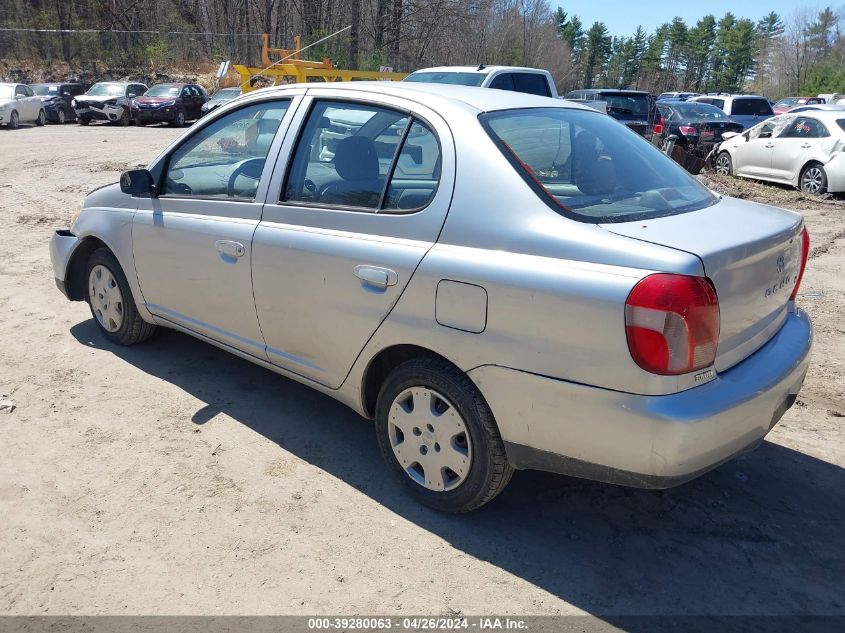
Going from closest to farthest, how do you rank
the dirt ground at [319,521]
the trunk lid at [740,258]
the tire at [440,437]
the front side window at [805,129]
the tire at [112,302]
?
the trunk lid at [740,258], the dirt ground at [319,521], the tire at [440,437], the tire at [112,302], the front side window at [805,129]

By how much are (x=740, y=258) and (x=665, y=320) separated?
0.49 metres

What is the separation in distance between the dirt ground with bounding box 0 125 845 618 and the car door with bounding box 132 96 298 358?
569 mm

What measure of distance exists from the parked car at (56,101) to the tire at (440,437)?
28.4 metres

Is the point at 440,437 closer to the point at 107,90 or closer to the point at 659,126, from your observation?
the point at 659,126

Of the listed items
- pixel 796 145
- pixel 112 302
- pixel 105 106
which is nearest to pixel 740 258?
pixel 112 302

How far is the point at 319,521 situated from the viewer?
323 centimetres

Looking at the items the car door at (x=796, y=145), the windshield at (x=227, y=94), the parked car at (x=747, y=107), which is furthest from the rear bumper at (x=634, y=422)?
the windshield at (x=227, y=94)

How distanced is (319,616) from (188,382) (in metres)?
2.34

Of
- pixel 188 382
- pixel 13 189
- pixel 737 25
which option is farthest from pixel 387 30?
pixel 737 25

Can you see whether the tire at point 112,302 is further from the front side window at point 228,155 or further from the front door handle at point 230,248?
the front door handle at point 230,248

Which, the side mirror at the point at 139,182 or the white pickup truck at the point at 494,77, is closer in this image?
the side mirror at the point at 139,182

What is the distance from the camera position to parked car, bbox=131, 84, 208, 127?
26.6 meters

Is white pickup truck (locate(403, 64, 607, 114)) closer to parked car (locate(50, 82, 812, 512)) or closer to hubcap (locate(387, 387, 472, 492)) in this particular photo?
parked car (locate(50, 82, 812, 512))

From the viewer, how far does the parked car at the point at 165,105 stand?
26578mm
